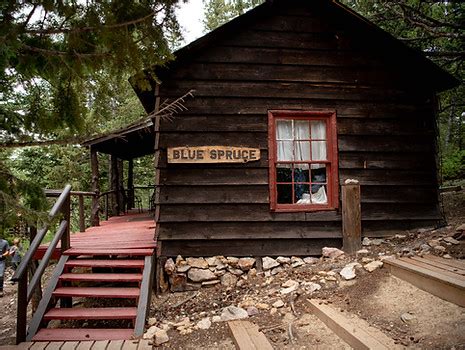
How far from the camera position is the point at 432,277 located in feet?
11.8

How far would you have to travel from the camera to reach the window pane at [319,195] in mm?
5909

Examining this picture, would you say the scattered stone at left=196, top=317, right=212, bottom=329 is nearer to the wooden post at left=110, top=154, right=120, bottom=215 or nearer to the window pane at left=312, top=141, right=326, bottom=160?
the window pane at left=312, top=141, right=326, bottom=160

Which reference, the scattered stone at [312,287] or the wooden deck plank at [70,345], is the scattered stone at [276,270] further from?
the wooden deck plank at [70,345]

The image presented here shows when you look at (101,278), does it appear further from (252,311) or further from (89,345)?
(252,311)

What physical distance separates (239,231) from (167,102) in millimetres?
2521

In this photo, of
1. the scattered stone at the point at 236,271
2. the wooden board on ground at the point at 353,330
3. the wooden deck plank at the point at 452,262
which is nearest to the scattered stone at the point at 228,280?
the scattered stone at the point at 236,271

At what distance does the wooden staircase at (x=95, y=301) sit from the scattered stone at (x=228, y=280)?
120cm

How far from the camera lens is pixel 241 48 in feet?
19.2

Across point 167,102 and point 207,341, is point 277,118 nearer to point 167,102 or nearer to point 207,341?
point 167,102

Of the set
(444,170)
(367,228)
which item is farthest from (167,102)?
(444,170)

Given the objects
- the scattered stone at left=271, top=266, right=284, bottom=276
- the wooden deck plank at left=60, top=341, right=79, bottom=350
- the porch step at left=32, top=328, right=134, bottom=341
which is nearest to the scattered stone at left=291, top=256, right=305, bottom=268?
the scattered stone at left=271, top=266, right=284, bottom=276

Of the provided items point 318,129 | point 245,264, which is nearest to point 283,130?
point 318,129

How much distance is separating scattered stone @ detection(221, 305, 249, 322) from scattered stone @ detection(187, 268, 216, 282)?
95cm

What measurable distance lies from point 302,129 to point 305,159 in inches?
21.5
